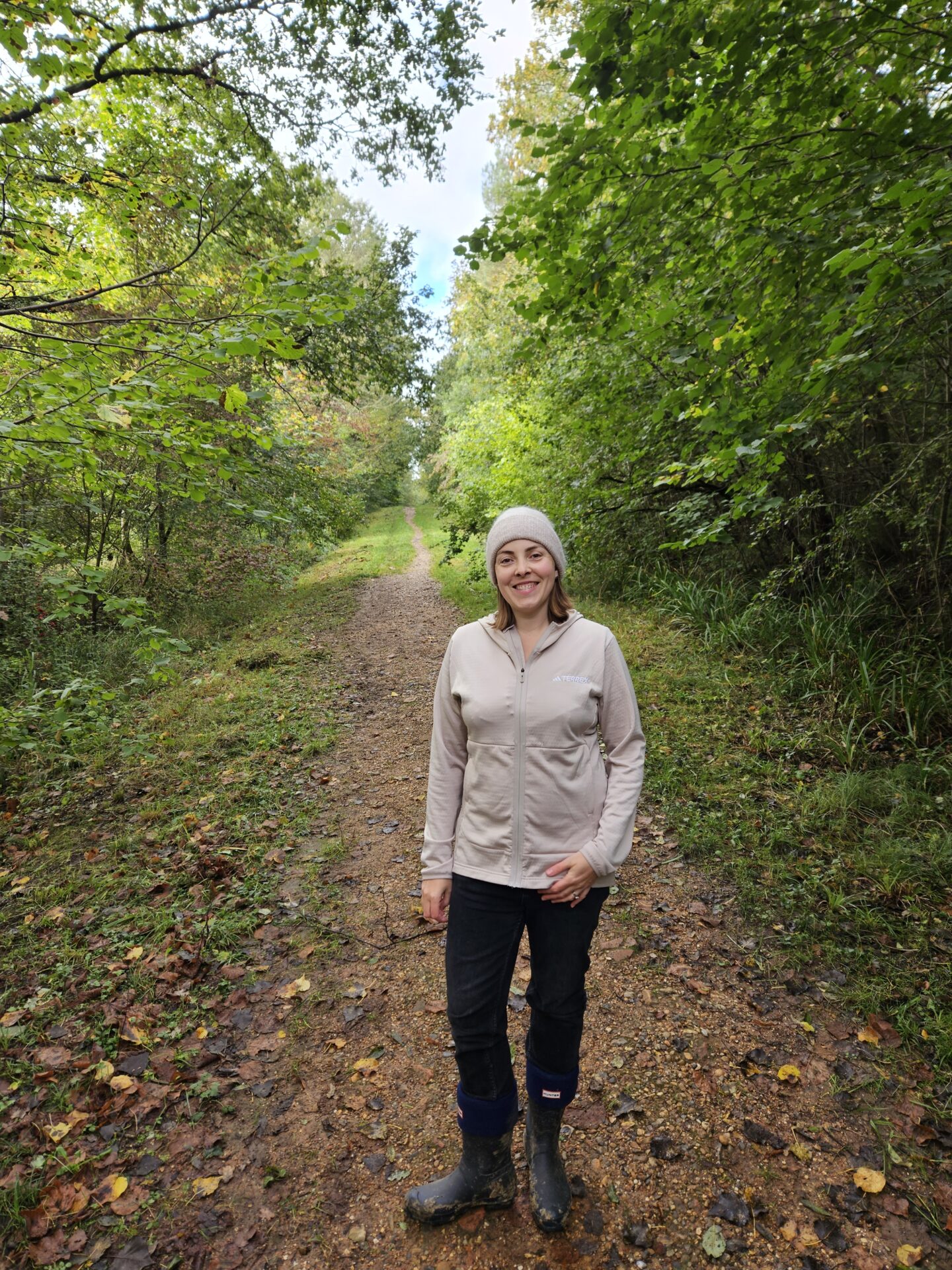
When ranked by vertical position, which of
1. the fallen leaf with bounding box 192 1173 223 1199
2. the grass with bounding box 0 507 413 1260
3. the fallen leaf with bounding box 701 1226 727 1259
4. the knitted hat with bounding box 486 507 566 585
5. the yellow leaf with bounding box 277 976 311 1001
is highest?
the knitted hat with bounding box 486 507 566 585

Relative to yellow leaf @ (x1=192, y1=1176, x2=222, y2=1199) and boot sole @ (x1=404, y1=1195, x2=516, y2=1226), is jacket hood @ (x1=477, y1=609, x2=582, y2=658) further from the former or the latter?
yellow leaf @ (x1=192, y1=1176, x2=222, y2=1199)

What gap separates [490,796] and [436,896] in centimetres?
43

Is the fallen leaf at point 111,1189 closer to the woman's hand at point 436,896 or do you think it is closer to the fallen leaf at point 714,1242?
the woman's hand at point 436,896

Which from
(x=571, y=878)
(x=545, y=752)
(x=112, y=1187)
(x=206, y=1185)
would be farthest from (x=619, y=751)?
(x=112, y=1187)

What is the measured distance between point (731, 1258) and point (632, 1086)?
0.70 metres

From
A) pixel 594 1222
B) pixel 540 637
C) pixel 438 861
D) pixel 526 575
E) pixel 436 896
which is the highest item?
pixel 526 575

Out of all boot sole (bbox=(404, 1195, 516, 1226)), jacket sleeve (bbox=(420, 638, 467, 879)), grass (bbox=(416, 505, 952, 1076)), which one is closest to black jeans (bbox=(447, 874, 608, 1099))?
jacket sleeve (bbox=(420, 638, 467, 879))

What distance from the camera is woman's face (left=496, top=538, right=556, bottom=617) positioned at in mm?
1979

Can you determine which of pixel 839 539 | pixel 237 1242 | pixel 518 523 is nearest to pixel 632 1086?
pixel 237 1242

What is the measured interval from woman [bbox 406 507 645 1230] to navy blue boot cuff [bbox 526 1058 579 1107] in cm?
7

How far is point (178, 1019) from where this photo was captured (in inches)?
124

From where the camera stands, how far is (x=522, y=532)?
2000 millimetres

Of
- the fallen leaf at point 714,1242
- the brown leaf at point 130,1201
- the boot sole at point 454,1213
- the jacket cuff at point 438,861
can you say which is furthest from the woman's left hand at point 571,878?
the brown leaf at point 130,1201

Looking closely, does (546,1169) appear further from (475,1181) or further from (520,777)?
(520,777)
